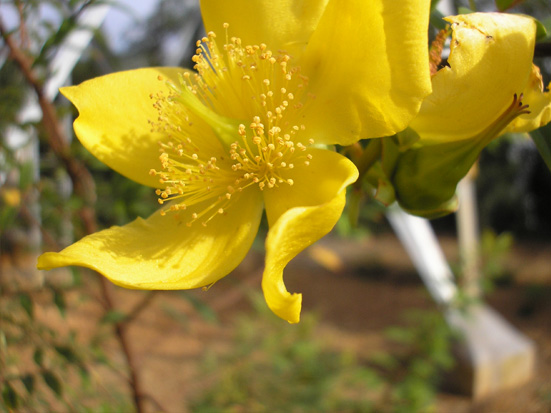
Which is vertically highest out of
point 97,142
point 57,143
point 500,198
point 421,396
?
point 97,142

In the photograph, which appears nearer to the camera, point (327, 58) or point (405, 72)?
point (405, 72)

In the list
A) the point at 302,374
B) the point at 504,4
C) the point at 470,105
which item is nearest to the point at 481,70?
the point at 470,105

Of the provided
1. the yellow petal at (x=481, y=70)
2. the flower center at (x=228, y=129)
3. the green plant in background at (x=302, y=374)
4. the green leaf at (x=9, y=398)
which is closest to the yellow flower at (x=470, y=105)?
the yellow petal at (x=481, y=70)

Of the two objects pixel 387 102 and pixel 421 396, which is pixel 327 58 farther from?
pixel 421 396

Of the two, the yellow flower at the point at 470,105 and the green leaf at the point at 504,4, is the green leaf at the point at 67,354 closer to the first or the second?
the yellow flower at the point at 470,105

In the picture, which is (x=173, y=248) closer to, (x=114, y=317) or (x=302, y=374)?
(x=114, y=317)

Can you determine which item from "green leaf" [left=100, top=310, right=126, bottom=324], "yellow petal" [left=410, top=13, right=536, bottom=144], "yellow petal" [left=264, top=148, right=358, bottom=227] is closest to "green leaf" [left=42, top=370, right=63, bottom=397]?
"green leaf" [left=100, top=310, right=126, bottom=324]

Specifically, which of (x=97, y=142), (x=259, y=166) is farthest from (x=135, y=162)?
(x=259, y=166)
